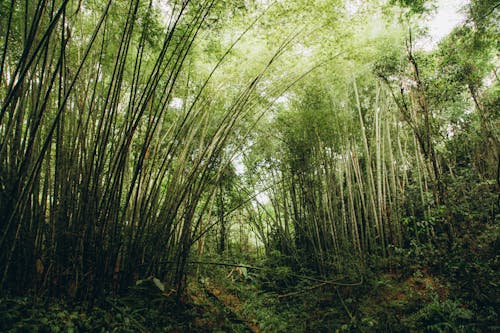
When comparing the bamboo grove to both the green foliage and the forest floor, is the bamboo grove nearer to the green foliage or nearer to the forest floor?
the forest floor

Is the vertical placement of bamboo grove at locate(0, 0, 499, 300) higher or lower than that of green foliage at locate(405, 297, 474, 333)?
higher

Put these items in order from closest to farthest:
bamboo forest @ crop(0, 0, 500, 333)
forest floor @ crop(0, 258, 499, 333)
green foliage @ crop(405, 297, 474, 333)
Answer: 1. forest floor @ crop(0, 258, 499, 333)
2. bamboo forest @ crop(0, 0, 500, 333)
3. green foliage @ crop(405, 297, 474, 333)

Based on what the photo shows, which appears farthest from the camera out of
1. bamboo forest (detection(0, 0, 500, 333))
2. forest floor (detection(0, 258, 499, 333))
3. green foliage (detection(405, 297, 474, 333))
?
green foliage (detection(405, 297, 474, 333))

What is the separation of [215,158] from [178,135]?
0.66 meters

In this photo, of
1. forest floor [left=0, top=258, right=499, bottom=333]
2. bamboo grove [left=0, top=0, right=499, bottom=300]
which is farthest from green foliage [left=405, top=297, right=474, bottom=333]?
bamboo grove [left=0, top=0, right=499, bottom=300]

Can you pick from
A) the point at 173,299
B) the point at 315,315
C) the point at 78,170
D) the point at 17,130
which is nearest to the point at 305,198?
the point at 315,315

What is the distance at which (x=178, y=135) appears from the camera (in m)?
3.14

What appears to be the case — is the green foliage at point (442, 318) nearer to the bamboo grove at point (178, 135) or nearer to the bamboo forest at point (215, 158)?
the bamboo forest at point (215, 158)

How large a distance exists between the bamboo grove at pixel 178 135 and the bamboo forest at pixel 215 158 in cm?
3

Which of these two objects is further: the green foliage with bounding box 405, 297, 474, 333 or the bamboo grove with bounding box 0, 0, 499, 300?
the green foliage with bounding box 405, 297, 474, 333

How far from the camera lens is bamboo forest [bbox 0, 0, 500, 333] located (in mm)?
1943

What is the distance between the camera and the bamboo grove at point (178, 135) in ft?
6.40

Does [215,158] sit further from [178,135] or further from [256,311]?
[256,311]

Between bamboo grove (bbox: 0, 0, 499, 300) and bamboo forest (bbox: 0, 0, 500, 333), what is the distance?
0.03 meters
